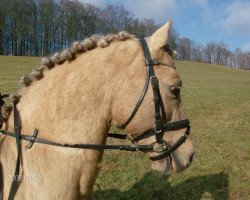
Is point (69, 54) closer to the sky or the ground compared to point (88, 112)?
closer to the sky

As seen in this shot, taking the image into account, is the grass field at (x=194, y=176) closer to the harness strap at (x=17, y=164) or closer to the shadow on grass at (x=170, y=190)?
the shadow on grass at (x=170, y=190)

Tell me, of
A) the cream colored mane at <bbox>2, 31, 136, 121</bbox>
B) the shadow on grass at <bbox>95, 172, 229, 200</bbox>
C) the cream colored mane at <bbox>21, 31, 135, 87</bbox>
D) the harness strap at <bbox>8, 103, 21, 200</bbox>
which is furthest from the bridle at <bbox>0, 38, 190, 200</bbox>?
the shadow on grass at <bbox>95, 172, 229, 200</bbox>

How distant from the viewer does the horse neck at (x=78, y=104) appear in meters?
3.14

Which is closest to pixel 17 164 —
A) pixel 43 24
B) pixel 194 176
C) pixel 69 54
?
pixel 69 54

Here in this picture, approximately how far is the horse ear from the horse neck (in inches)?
13.6

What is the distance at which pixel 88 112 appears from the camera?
3146mm

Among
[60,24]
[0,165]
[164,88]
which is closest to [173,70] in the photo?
[164,88]

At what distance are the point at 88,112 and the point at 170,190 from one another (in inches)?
203

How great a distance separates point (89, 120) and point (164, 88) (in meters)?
0.76

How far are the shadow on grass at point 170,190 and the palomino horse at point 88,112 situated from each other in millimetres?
4162

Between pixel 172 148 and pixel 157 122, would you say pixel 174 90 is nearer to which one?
pixel 157 122

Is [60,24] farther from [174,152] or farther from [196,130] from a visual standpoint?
[174,152]

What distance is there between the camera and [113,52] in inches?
128

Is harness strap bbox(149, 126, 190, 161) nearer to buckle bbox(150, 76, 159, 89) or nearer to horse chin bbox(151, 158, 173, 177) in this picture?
horse chin bbox(151, 158, 173, 177)
